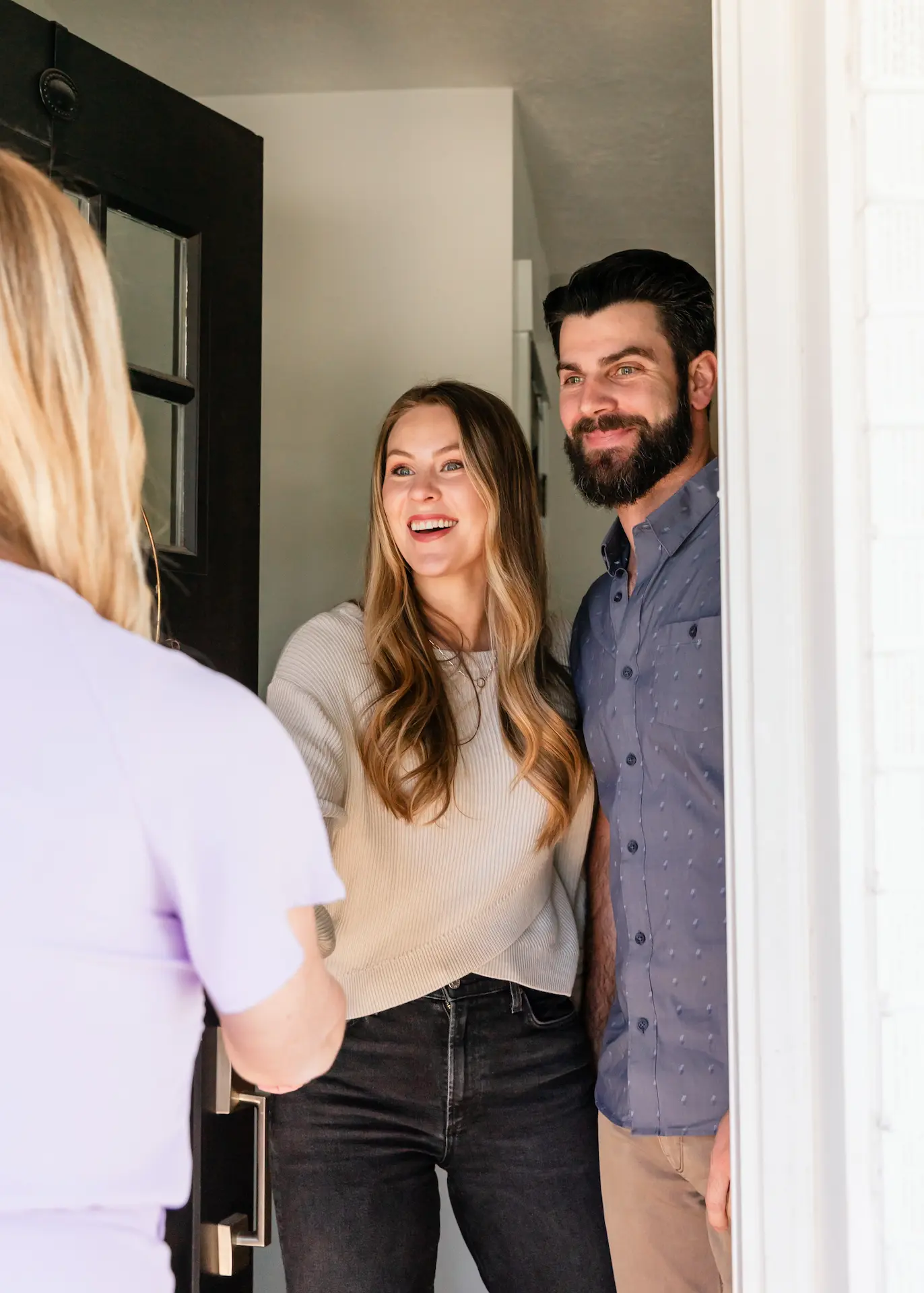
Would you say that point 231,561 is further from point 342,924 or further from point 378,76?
point 378,76

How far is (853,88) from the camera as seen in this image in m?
1.01

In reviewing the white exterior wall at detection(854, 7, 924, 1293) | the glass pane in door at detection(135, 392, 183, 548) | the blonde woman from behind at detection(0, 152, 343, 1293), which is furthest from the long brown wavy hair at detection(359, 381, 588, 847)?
the blonde woman from behind at detection(0, 152, 343, 1293)

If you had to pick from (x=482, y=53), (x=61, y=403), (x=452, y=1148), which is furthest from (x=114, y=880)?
(x=482, y=53)

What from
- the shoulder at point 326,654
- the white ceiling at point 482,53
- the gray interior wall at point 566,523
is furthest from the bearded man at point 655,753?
the gray interior wall at point 566,523

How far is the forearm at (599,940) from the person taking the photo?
1896 millimetres

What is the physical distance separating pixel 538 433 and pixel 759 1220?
271 cm

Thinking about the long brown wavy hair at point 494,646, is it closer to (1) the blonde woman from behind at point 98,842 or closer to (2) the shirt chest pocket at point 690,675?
(2) the shirt chest pocket at point 690,675

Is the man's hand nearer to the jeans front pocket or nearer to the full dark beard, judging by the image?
the jeans front pocket

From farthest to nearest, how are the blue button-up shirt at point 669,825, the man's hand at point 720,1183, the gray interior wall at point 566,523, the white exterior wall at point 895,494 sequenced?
1. the gray interior wall at point 566,523
2. the blue button-up shirt at point 669,825
3. the man's hand at point 720,1183
4. the white exterior wall at point 895,494

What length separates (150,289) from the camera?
6.03 ft

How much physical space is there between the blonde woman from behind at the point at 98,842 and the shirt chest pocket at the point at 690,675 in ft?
2.76

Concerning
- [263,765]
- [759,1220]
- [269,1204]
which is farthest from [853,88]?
[269,1204]

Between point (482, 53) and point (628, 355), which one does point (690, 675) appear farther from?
point (482, 53)

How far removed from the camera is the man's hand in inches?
53.7
